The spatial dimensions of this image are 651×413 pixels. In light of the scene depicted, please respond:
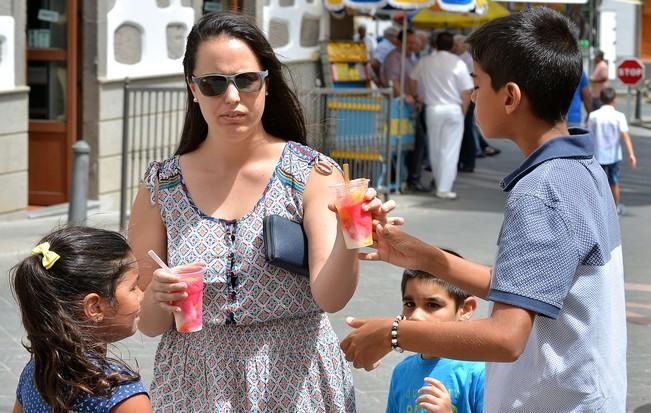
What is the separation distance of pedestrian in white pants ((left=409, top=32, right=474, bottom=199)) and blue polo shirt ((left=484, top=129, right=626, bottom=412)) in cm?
1178

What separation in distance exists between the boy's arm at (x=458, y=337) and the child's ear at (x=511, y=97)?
0.43 meters

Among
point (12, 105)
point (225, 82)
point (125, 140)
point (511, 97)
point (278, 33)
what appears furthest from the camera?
point (278, 33)

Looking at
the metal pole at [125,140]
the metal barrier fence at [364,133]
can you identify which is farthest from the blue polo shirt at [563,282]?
the metal barrier fence at [364,133]

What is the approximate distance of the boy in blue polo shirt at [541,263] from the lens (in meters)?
2.65

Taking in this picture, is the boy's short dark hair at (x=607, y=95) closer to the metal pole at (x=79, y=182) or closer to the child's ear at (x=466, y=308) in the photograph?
the metal pole at (x=79, y=182)

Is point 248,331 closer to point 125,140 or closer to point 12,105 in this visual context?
point 12,105

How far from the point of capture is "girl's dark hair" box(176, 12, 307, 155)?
3586 millimetres

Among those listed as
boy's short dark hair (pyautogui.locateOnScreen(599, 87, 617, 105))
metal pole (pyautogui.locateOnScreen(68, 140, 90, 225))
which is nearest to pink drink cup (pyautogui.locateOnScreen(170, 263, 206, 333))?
metal pole (pyautogui.locateOnScreen(68, 140, 90, 225))

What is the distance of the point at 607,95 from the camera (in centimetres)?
1273

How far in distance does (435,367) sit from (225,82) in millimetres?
1117

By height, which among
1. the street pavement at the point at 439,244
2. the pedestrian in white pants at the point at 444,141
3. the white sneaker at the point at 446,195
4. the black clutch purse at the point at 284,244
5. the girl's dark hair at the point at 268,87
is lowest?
the street pavement at the point at 439,244

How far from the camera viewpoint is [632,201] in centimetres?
1501

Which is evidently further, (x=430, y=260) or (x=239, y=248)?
(x=239, y=248)

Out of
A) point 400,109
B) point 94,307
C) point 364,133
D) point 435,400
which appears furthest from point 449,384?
point 400,109
